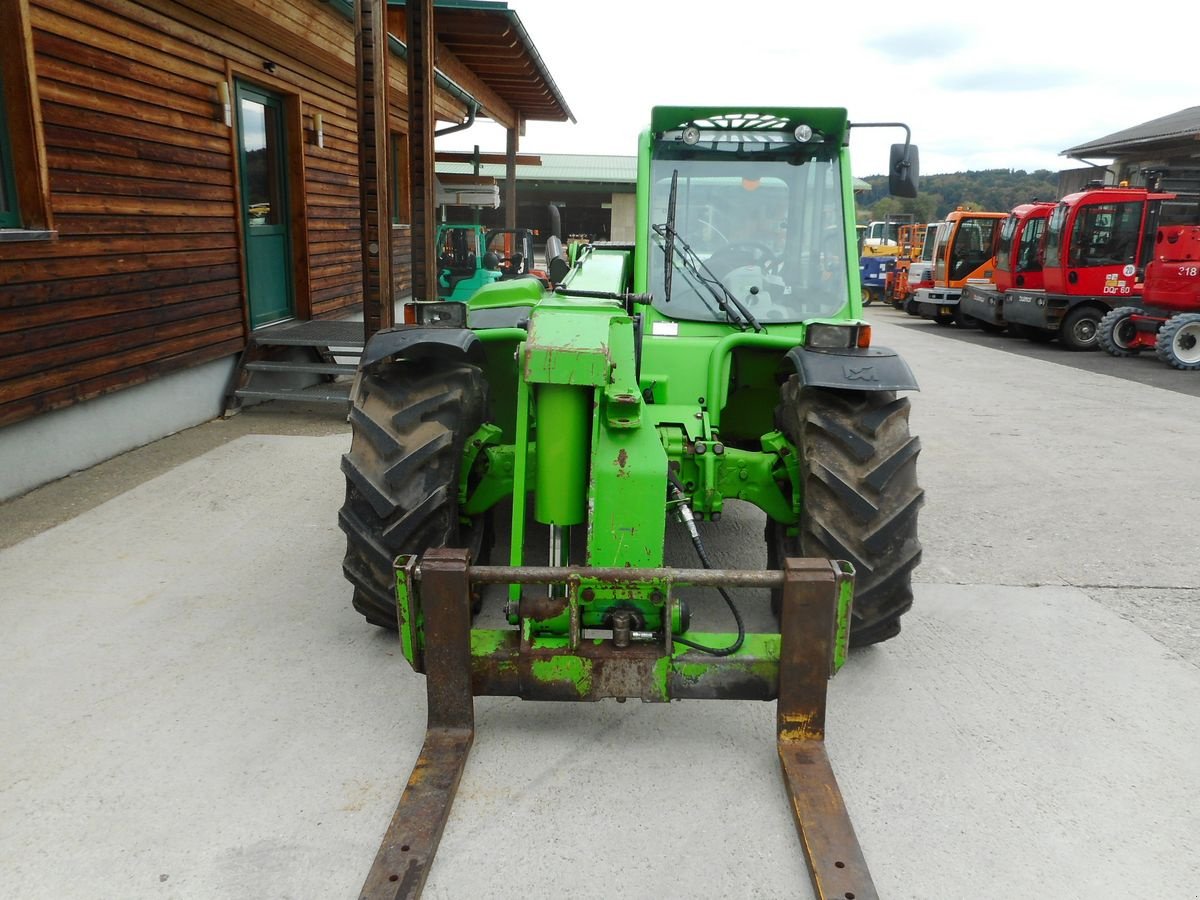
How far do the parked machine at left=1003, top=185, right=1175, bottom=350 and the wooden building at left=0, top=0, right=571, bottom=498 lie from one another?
9648 millimetres

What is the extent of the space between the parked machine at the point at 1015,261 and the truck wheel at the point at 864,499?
46.9 feet

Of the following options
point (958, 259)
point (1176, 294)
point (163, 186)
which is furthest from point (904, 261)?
point (163, 186)

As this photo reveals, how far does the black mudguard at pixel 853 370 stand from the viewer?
327cm

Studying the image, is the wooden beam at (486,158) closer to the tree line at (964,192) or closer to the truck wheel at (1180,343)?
the truck wheel at (1180,343)

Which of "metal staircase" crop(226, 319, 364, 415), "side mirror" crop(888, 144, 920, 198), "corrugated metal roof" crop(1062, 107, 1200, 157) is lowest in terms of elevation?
"metal staircase" crop(226, 319, 364, 415)

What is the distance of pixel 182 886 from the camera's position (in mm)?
2309

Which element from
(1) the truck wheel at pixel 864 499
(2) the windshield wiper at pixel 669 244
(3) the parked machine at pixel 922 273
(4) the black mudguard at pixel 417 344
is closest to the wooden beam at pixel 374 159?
(2) the windshield wiper at pixel 669 244

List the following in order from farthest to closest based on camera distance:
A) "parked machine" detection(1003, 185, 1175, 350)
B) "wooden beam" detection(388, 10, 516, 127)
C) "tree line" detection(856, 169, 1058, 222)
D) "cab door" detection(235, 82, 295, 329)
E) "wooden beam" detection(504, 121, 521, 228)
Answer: "tree line" detection(856, 169, 1058, 222)
"wooden beam" detection(504, 121, 521, 228)
"parked machine" detection(1003, 185, 1175, 350)
"wooden beam" detection(388, 10, 516, 127)
"cab door" detection(235, 82, 295, 329)

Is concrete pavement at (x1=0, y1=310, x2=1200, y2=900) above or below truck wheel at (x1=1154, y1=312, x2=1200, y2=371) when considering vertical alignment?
below

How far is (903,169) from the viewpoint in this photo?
14.3 feet

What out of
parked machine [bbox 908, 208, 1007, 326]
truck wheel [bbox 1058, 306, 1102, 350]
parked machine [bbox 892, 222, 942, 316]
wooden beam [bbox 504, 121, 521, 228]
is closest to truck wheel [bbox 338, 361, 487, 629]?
wooden beam [bbox 504, 121, 521, 228]

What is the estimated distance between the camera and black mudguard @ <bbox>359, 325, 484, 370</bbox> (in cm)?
343

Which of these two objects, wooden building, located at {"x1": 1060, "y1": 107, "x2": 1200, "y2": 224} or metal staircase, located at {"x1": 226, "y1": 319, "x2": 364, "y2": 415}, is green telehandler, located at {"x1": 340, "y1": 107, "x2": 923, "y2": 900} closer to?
metal staircase, located at {"x1": 226, "y1": 319, "x2": 364, "y2": 415}

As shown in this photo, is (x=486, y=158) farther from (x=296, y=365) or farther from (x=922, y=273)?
(x=296, y=365)
